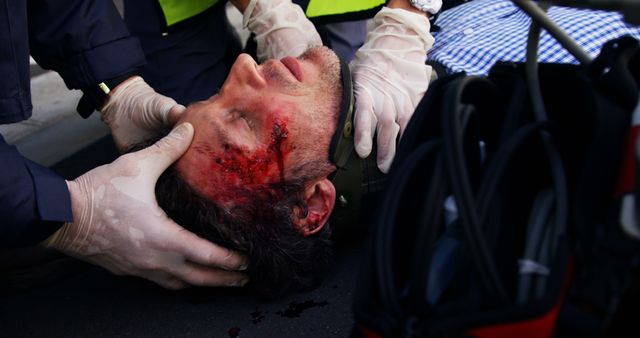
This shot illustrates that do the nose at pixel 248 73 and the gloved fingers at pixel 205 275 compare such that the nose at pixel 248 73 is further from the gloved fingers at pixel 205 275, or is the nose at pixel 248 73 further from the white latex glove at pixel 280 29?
the gloved fingers at pixel 205 275

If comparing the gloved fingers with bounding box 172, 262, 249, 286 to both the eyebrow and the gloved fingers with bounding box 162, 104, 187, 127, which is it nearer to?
the eyebrow

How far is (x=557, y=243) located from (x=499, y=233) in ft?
0.26

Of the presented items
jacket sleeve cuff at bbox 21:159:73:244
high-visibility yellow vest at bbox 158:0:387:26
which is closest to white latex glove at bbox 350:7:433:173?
high-visibility yellow vest at bbox 158:0:387:26

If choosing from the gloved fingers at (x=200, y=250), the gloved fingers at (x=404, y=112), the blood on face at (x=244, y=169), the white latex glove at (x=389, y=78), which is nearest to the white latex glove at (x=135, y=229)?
the gloved fingers at (x=200, y=250)

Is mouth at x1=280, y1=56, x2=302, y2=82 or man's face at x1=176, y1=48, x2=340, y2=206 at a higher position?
mouth at x1=280, y1=56, x2=302, y2=82

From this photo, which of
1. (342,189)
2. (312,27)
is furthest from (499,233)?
(312,27)

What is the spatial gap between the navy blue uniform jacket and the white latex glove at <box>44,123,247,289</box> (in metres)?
0.06

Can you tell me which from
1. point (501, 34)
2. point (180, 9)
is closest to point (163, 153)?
point (180, 9)

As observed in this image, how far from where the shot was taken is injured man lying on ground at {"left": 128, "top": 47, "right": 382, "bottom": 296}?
63.4 inches

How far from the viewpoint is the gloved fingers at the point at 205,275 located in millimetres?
1630

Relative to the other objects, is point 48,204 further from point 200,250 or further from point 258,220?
point 258,220

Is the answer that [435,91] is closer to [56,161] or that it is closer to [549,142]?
[549,142]

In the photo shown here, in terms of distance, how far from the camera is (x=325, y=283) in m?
1.80

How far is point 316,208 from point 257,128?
0.26 meters
